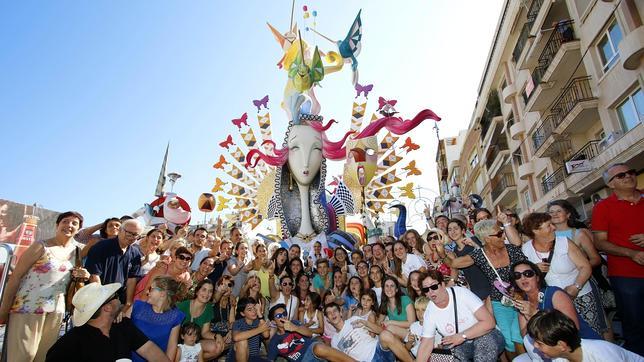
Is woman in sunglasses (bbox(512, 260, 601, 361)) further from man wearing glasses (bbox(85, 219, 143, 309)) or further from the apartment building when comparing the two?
the apartment building

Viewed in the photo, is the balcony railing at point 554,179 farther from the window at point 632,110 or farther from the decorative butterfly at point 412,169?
the decorative butterfly at point 412,169

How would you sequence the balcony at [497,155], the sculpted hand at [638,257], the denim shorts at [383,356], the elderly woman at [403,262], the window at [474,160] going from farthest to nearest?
the window at [474,160], the balcony at [497,155], the elderly woman at [403,262], the denim shorts at [383,356], the sculpted hand at [638,257]

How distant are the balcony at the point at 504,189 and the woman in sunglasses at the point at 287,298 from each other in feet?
60.4

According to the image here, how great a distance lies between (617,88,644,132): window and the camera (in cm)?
908

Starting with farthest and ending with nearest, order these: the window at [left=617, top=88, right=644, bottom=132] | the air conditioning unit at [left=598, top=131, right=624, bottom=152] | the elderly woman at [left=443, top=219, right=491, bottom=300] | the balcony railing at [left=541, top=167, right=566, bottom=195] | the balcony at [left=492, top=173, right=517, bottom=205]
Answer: the balcony at [left=492, top=173, right=517, bottom=205]
the balcony railing at [left=541, top=167, right=566, bottom=195]
the air conditioning unit at [left=598, top=131, right=624, bottom=152]
the window at [left=617, top=88, right=644, bottom=132]
the elderly woman at [left=443, top=219, right=491, bottom=300]

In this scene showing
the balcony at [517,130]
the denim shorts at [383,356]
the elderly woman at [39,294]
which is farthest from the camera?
the balcony at [517,130]

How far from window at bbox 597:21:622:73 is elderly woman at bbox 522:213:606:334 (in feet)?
31.4

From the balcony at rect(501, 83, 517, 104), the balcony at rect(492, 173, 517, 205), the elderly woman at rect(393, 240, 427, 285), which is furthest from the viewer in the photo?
the balcony at rect(492, 173, 517, 205)

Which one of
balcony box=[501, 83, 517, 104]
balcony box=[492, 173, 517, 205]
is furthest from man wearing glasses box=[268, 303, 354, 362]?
balcony box=[492, 173, 517, 205]

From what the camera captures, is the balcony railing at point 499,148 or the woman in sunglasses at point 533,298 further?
the balcony railing at point 499,148

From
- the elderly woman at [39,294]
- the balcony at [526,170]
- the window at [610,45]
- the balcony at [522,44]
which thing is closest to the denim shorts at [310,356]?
the elderly woman at [39,294]

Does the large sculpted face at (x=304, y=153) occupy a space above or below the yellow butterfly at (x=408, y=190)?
above

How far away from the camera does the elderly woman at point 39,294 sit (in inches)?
112

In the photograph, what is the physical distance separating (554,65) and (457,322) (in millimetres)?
13310
